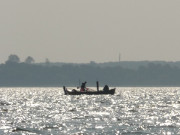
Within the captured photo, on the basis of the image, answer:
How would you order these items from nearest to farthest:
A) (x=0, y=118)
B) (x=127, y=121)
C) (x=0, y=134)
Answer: (x=0, y=134) < (x=127, y=121) < (x=0, y=118)

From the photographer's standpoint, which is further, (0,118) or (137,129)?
(0,118)

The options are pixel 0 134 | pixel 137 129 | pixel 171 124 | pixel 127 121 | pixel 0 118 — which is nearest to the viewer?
pixel 0 134

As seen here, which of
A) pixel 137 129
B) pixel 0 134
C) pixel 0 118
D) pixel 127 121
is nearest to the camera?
pixel 0 134

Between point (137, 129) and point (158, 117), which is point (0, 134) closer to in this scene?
point (137, 129)

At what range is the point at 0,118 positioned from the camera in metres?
68.9

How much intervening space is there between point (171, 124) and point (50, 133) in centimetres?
1283

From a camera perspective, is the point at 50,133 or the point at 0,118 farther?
the point at 0,118

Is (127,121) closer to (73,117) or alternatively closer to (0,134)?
(73,117)

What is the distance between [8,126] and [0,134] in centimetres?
700

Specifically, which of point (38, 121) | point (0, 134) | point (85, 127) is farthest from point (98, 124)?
point (0, 134)

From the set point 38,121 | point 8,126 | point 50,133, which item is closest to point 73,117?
point 38,121

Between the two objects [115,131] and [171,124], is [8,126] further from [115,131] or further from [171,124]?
[171,124]

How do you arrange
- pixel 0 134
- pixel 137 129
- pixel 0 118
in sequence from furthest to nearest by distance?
pixel 0 118, pixel 137 129, pixel 0 134

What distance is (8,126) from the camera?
5934 cm
